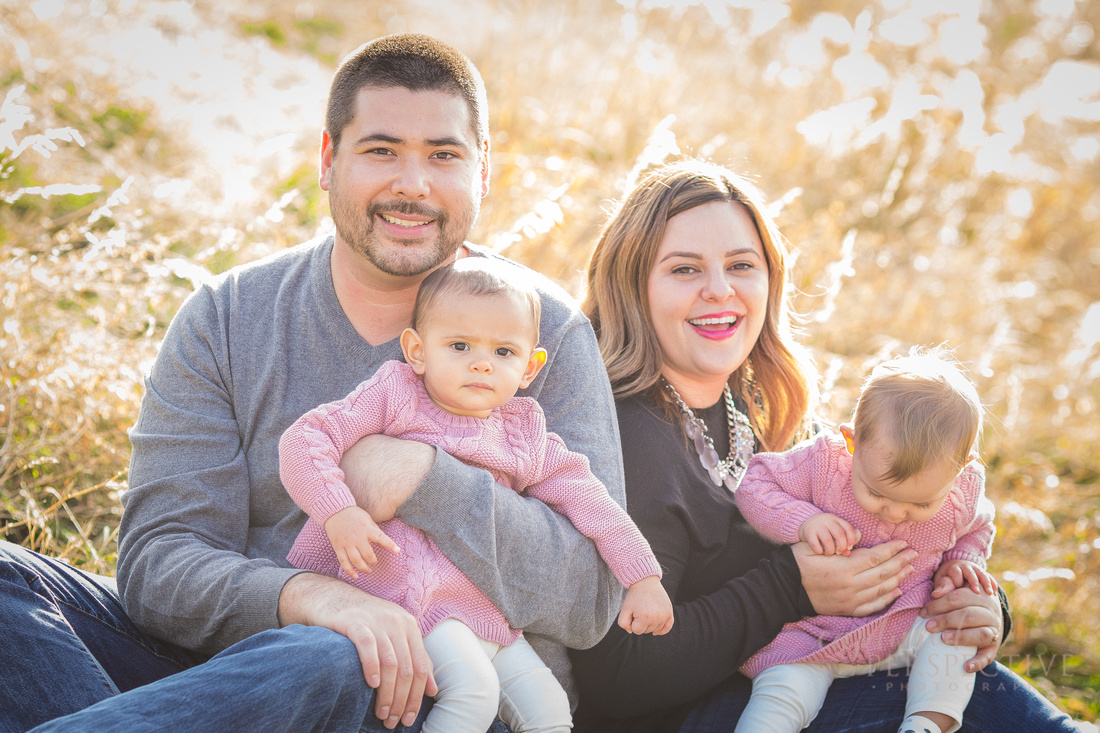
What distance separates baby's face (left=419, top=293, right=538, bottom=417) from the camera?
6.53 feet

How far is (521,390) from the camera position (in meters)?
2.30

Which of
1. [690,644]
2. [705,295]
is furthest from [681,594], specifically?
[705,295]

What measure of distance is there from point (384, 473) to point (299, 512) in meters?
0.39

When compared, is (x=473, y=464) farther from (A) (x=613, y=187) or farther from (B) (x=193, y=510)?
(A) (x=613, y=187)

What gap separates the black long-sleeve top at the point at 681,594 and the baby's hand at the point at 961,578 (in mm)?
362

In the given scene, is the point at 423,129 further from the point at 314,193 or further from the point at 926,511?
the point at 314,193

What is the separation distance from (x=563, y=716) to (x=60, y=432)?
2.20m

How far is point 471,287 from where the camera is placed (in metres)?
2.04

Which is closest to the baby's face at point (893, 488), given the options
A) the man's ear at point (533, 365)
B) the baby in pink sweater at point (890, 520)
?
the baby in pink sweater at point (890, 520)

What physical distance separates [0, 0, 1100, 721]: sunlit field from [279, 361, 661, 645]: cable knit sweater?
1.08 metres

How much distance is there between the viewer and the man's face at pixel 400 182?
7.32 ft

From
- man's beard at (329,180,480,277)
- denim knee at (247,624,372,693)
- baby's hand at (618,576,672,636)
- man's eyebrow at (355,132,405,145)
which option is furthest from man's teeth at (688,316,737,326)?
denim knee at (247,624,372,693)

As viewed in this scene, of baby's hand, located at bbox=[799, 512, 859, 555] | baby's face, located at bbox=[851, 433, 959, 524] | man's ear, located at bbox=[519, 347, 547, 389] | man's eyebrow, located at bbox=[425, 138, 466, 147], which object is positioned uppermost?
man's eyebrow, located at bbox=[425, 138, 466, 147]

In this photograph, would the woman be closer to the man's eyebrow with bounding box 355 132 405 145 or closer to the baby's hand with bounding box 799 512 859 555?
the baby's hand with bounding box 799 512 859 555
